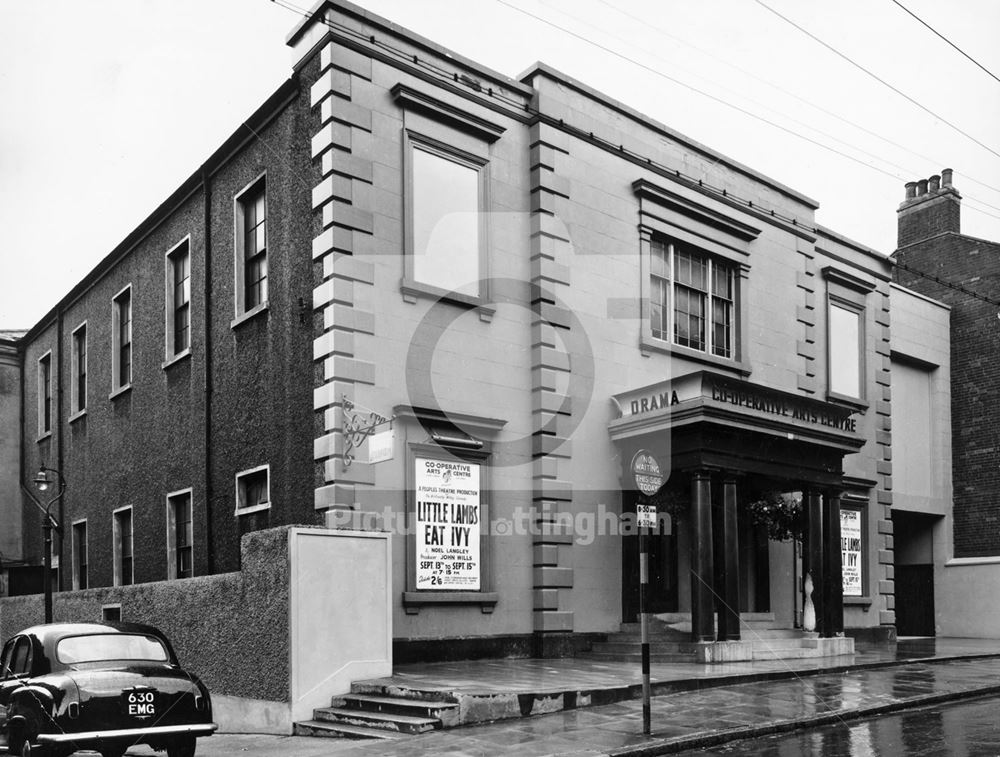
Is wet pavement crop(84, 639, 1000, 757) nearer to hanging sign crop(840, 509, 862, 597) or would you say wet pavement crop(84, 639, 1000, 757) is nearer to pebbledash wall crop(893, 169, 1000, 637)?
hanging sign crop(840, 509, 862, 597)

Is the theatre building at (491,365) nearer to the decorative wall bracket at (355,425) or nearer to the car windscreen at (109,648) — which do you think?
the decorative wall bracket at (355,425)

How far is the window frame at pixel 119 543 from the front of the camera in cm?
2167

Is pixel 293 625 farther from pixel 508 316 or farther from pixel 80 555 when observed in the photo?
pixel 80 555

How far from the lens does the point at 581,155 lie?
61.2 ft

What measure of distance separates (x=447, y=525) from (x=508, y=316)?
3657mm

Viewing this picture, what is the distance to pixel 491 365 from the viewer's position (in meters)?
17.0

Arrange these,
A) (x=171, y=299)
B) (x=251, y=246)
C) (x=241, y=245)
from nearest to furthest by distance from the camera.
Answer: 1. (x=251, y=246)
2. (x=241, y=245)
3. (x=171, y=299)

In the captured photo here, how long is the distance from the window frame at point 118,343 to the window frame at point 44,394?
502cm

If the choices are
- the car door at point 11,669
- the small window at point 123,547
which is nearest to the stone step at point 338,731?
the car door at point 11,669

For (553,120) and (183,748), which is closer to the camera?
(183,748)

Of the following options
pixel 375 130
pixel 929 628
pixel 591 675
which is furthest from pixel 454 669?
pixel 929 628

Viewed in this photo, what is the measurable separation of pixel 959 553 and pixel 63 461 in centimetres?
2324

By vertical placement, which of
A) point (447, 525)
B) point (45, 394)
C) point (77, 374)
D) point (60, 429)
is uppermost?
point (77, 374)

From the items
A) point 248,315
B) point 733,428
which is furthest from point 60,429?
point 733,428
